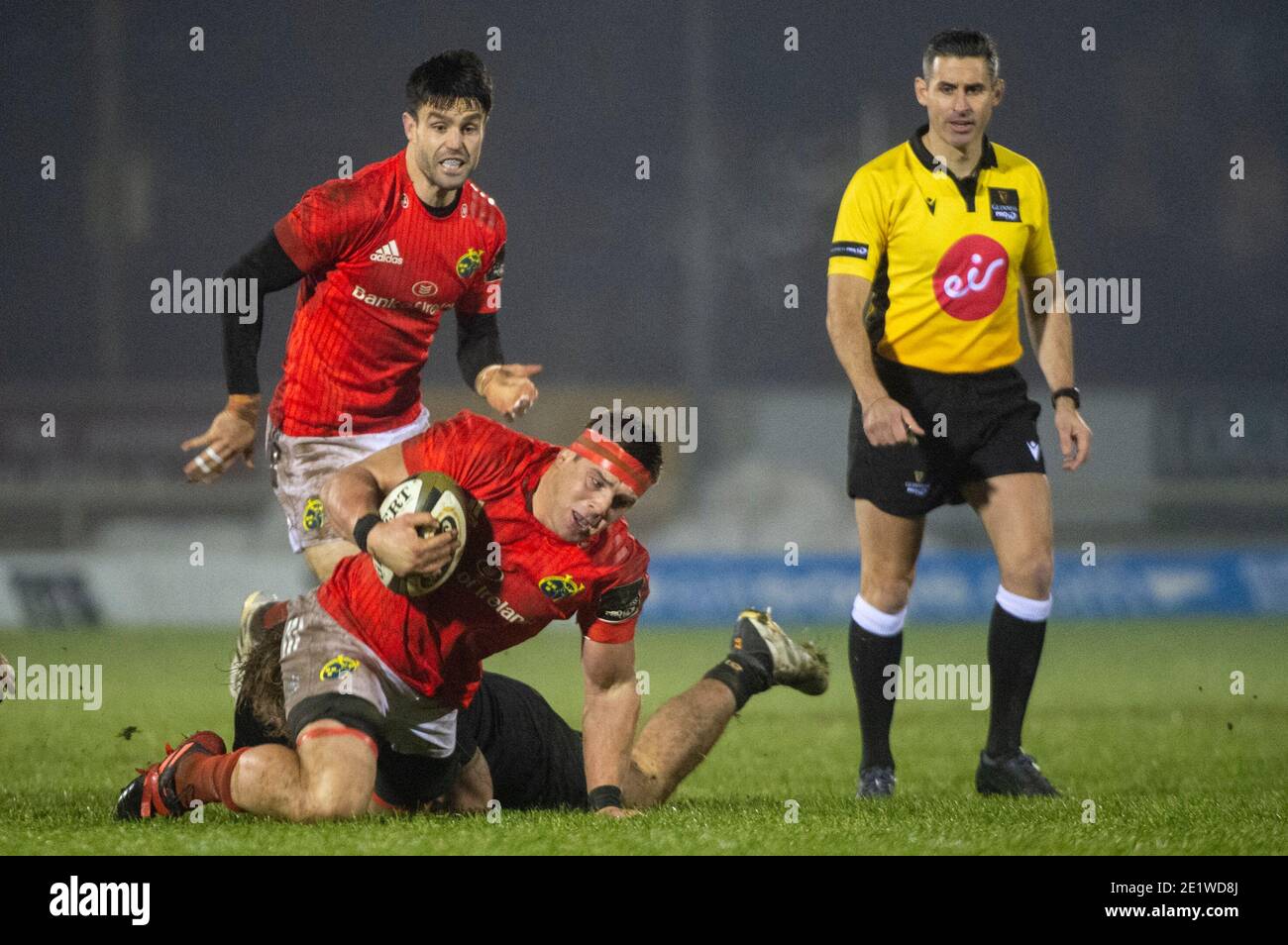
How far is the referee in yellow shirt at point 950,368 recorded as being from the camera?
559 centimetres

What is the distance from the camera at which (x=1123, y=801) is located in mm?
5293

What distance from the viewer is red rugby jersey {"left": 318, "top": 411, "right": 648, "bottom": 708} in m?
4.70

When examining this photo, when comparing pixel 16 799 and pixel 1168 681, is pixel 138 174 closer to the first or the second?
pixel 1168 681

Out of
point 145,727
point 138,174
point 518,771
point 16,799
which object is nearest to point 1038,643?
point 518,771

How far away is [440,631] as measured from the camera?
4707 millimetres

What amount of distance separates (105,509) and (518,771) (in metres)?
12.3

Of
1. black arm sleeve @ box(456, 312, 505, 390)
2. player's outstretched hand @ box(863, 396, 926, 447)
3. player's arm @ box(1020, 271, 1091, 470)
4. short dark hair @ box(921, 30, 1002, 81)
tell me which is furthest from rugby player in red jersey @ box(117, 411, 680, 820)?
short dark hair @ box(921, 30, 1002, 81)

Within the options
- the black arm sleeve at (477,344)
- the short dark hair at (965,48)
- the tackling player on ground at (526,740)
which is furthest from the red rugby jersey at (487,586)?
the short dark hair at (965,48)

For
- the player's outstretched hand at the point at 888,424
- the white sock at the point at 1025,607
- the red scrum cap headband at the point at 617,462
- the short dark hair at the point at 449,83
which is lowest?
the white sock at the point at 1025,607

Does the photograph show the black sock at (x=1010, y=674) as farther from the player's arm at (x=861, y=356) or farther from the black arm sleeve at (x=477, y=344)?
the black arm sleeve at (x=477, y=344)

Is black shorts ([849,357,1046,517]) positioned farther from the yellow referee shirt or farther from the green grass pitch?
the green grass pitch

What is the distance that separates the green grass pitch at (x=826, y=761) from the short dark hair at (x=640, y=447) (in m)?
0.95

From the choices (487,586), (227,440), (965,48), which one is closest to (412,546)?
(487,586)

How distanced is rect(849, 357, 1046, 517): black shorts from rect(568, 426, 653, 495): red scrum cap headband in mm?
1366
